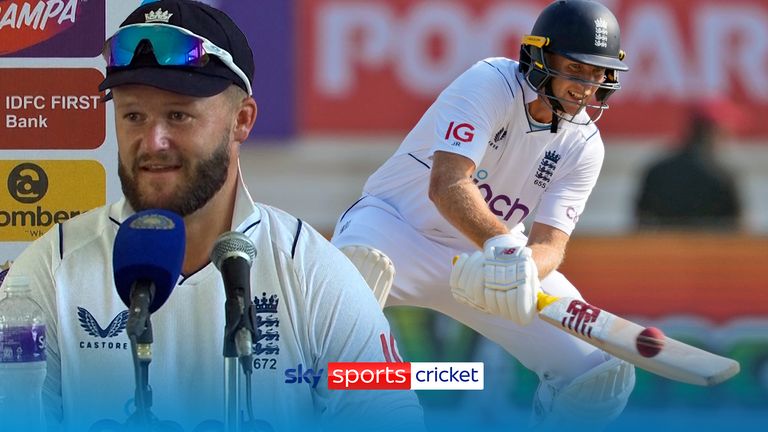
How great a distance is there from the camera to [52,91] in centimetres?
335

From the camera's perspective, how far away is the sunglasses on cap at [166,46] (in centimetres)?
231

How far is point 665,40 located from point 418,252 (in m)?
3.67

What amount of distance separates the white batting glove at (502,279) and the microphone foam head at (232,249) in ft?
6.27

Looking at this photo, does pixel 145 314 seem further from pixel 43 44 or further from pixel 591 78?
pixel 591 78

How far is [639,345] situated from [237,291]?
1424 mm

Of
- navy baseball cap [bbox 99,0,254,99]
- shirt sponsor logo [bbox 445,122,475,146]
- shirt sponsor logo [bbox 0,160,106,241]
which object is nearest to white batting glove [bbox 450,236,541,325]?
shirt sponsor logo [bbox 445,122,475,146]

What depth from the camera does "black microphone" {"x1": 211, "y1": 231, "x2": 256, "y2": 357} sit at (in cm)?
179

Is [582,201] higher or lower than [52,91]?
lower

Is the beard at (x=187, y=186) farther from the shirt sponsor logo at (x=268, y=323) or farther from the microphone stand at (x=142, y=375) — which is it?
the microphone stand at (x=142, y=375)

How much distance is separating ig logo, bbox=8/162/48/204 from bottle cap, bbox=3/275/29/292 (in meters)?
1.01

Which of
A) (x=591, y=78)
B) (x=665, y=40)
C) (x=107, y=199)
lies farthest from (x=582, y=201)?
(x=665, y=40)

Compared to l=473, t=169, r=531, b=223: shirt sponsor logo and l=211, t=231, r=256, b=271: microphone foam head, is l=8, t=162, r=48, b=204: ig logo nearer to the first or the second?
l=473, t=169, r=531, b=223: shirt sponsor logo

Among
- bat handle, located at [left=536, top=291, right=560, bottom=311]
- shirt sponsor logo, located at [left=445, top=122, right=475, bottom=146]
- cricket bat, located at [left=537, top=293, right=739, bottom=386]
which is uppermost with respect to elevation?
shirt sponsor logo, located at [left=445, top=122, right=475, bottom=146]

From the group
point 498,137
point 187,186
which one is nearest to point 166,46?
point 187,186
